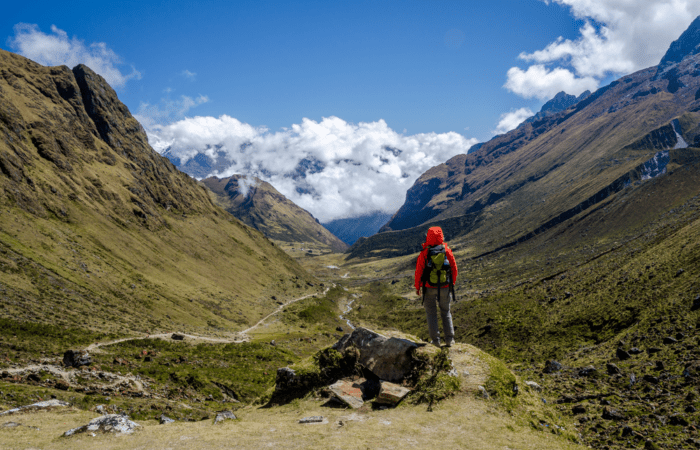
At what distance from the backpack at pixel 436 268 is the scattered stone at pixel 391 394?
5.16 m

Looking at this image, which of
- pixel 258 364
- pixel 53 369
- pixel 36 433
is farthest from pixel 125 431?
pixel 258 364

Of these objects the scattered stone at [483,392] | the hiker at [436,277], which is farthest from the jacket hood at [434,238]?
the scattered stone at [483,392]

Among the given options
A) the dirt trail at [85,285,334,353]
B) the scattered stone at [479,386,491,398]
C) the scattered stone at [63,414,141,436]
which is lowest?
the dirt trail at [85,285,334,353]

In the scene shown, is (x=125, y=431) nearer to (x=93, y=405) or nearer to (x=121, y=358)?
(x=93, y=405)

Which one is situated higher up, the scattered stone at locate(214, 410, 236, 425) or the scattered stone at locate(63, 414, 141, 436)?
the scattered stone at locate(63, 414, 141, 436)

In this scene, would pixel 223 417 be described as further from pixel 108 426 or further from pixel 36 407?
pixel 36 407

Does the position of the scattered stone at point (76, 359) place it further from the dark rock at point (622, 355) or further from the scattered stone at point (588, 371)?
the dark rock at point (622, 355)

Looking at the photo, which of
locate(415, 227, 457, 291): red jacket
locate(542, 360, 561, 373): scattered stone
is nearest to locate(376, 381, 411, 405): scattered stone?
locate(415, 227, 457, 291): red jacket

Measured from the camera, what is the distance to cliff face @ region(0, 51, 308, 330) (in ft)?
242

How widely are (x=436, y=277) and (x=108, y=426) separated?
1526 cm

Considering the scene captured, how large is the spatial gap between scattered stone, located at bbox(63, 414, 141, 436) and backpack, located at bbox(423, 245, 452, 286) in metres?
14.2

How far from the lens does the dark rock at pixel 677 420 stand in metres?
13.1

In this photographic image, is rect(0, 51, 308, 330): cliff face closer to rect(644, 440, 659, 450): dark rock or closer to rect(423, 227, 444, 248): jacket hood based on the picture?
rect(423, 227, 444, 248): jacket hood

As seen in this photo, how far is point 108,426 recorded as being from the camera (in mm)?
13789
